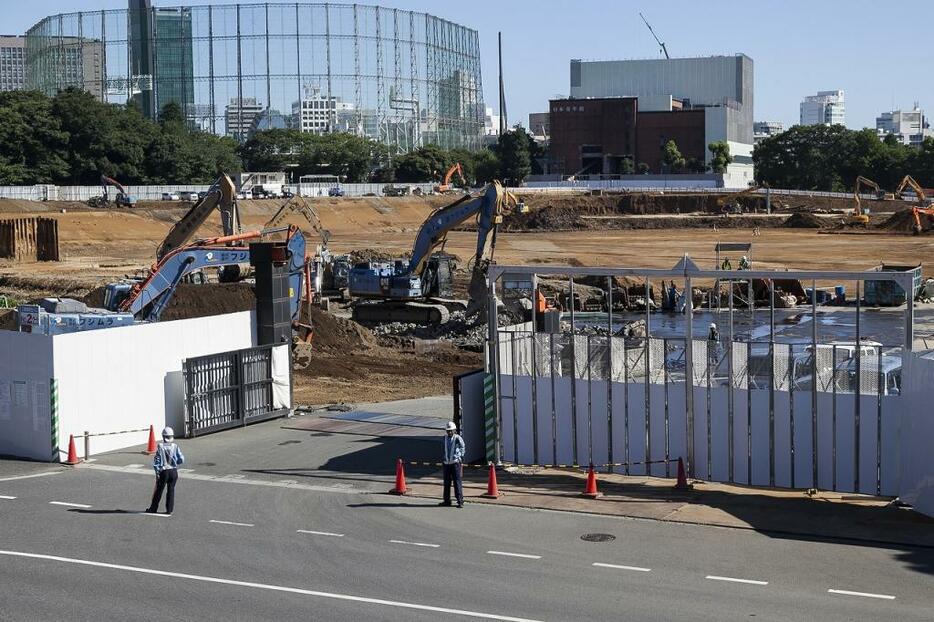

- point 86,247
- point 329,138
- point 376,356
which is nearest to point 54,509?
point 376,356

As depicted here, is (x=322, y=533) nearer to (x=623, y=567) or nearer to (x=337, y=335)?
(x=623, y=567)

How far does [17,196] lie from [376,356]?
77.0 m

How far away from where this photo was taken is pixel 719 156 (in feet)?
603

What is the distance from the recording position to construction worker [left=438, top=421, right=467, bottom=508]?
2184cm

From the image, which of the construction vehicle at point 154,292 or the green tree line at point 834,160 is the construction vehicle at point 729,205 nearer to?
the green tree line at point 834,160

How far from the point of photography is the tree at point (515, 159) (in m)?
183

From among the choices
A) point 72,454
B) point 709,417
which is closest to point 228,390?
point 72,454

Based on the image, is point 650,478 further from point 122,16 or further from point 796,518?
point 122,16

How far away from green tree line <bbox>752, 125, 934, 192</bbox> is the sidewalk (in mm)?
150996

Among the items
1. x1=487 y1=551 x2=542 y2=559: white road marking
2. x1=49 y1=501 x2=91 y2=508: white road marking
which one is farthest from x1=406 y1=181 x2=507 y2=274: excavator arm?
x1=487 y1=551 x2=542 y2=559: white road marking

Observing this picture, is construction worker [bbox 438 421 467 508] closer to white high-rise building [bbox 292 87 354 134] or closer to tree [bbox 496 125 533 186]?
white high-rise building [bbox 292 87 354 134]

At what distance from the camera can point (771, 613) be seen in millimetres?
15734

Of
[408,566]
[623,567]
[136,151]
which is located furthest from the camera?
[136,151]

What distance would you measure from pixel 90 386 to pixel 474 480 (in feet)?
29.5
